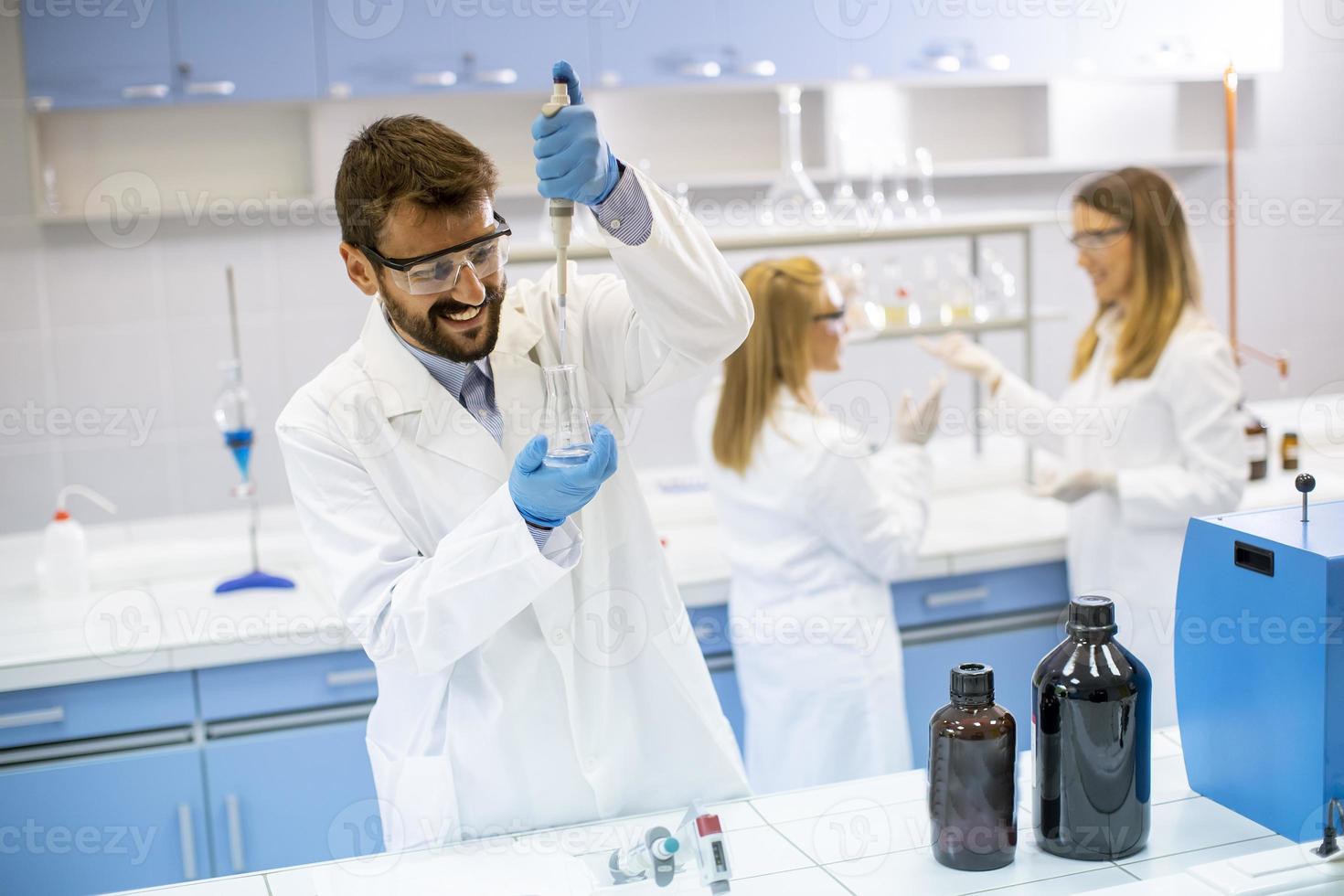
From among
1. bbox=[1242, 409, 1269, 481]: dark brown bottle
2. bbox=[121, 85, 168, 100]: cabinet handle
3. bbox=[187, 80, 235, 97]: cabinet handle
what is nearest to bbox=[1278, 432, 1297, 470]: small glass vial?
bbox=[1242, 409, 1269, 481]: dark brown bottle

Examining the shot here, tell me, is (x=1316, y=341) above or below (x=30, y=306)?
below

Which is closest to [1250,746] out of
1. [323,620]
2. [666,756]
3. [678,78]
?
[666,756]

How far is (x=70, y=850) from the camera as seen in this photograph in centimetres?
234

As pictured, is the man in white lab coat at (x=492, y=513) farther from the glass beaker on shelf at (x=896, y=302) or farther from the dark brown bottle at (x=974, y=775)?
the glass beaker on shelf at (x=896, y=302)

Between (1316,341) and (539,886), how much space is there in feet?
14.9

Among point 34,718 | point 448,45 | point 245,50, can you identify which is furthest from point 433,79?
point 34,718

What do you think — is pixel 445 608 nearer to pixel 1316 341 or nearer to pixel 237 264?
pixel 237 264

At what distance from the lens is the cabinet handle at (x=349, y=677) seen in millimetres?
2477

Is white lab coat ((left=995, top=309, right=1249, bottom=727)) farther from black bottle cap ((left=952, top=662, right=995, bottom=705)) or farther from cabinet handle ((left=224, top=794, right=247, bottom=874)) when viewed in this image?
cabinet handle ((left=224, top=794, right=247, bottom=874))

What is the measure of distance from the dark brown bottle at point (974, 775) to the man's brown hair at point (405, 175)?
75cm

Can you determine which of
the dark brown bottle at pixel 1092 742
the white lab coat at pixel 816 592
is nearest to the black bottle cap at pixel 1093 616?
the dark brown bottle at pixel 1092 742

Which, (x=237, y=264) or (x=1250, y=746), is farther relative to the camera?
(x=237, y=264)

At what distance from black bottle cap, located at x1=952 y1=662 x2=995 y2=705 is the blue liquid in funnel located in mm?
1865

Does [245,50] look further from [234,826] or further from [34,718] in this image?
[234,826]
